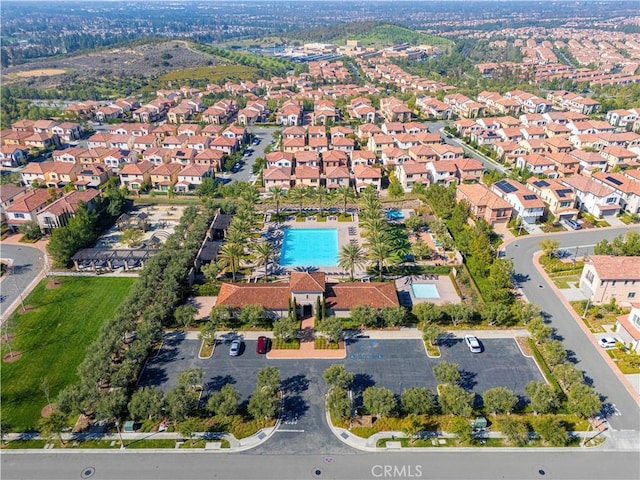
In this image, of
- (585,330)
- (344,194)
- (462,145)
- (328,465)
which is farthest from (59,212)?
(462,145)

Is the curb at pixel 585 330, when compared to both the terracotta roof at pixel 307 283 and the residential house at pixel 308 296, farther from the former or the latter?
the terracotta roof at pixel 307 283

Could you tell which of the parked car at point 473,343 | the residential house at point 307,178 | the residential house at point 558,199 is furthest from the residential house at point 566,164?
the parked car at point 473,343

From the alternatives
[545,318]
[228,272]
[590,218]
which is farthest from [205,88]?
[545,318]

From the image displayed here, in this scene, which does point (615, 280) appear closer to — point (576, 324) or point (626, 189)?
point (576, 324)

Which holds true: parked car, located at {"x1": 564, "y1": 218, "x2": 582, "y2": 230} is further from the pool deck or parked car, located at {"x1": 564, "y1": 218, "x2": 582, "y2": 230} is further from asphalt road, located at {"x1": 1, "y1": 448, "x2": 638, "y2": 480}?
asphalt road, located at {"x1": 1, "y1": 448, "x2": 638, "y2": 480}

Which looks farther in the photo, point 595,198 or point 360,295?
point 595,198

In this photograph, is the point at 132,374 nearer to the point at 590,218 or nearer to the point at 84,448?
the point at 84,448
